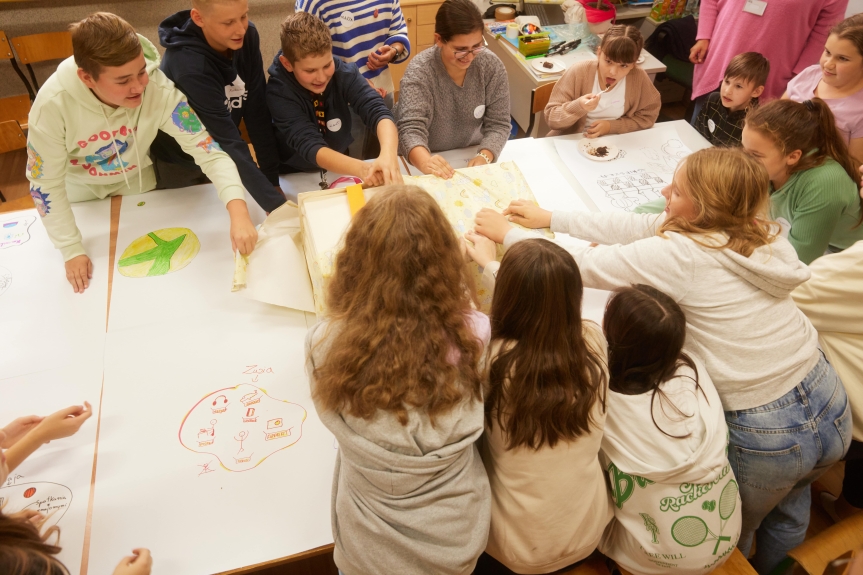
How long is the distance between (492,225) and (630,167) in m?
1.01

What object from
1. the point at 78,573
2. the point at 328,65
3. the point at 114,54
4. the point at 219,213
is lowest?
the point at 78,573

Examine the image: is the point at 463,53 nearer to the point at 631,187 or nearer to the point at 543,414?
the point at 631,187

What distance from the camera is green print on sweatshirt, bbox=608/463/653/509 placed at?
1.27 meters

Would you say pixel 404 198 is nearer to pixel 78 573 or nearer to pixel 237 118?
pixel 78 573

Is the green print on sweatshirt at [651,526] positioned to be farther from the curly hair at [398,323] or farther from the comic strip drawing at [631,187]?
the comic strip drawing at [631,187]

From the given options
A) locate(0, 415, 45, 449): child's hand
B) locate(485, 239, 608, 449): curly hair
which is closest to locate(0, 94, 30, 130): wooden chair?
locate(0, 415, 45, 449): child's hand

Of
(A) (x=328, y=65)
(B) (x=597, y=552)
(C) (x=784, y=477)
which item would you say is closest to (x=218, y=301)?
(A) (x=328, y=65)

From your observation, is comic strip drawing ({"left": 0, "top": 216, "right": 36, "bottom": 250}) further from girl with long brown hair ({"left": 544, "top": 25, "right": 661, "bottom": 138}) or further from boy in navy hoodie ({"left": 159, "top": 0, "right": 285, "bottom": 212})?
girl with long brown hair ({"left": 544, "top": 25, "right": 661, "bottom": 138})

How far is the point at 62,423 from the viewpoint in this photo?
134 cm

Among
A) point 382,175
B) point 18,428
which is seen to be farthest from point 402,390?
point 18,428

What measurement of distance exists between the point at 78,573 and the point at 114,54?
4.29ft

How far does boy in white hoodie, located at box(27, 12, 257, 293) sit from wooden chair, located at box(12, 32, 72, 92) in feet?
7.25

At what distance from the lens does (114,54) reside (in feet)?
5.00

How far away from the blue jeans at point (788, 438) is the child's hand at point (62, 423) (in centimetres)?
164
